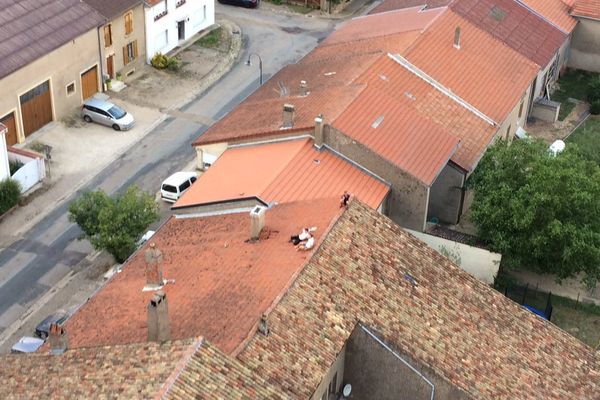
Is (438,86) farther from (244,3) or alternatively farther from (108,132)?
(244,3)

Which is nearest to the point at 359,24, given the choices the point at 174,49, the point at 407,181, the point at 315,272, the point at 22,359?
the point at 174,49

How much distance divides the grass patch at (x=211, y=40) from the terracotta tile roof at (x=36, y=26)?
487 inches

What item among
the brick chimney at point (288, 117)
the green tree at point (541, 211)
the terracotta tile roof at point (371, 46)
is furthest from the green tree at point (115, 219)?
the terracotta tile roof at point (371, 46)

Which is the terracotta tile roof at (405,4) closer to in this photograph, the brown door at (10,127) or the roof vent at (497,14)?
the roof vent at (497,14)

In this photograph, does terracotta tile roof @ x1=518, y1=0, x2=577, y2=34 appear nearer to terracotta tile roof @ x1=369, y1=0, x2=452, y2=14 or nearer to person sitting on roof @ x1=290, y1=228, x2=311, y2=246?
terracotta tile roof @ x1=369, y1=0, x2=452, y2=14

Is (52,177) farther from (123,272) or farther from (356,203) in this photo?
(356,203)

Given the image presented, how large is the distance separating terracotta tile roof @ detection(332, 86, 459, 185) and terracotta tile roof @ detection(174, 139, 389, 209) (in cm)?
164

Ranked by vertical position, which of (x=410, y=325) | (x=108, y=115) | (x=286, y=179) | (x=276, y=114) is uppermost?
(x=410, y=325)

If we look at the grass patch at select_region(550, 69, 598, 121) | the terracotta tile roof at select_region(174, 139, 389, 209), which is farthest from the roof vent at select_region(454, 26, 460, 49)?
the terracotta tile roof at select_region(174, 139, 389, 209)

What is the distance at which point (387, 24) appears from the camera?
65.2 meters

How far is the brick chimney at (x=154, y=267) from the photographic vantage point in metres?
37.6

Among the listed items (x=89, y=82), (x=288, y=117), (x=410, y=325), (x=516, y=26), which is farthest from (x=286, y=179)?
(x=516, y=26)

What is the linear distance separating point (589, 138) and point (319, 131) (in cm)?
2636

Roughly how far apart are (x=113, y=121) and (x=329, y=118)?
20.8 meters
